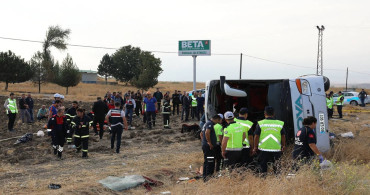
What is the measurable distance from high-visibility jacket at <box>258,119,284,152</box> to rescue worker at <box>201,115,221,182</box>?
37.5 inches

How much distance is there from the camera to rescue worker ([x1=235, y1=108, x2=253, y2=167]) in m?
7.23

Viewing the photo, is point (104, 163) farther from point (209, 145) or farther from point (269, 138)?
point (269, 138)

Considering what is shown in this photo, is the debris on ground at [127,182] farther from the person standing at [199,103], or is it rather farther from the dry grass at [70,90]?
the dry grass at [70,90]

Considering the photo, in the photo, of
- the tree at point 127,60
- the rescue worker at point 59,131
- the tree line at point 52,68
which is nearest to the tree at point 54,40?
the tree line at point 52,68

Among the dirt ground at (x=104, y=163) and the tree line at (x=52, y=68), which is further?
the tree line at (x=52, y=68)

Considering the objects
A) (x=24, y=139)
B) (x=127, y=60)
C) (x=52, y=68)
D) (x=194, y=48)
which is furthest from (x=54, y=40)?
(x=24, y=139)

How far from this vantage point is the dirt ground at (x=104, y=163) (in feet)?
23.5

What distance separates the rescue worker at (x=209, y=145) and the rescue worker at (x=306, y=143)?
61.5 inches

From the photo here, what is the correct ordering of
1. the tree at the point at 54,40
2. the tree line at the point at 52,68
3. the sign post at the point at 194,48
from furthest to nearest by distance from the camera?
the tree at the point at 54,40
the tree line at the point at 52,68
the sign post at the point at 194,48

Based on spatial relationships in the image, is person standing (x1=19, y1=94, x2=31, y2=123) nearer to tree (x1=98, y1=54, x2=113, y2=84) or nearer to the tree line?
the tree line

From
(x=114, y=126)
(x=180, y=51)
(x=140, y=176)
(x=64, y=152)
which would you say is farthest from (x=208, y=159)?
(x=180, y=51)

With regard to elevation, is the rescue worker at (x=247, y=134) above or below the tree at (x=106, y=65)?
below

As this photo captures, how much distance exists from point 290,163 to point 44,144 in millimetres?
8198

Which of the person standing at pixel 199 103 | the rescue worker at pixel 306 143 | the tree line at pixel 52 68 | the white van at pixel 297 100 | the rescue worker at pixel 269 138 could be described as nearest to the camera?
the rescue worker at pixel 306 143
